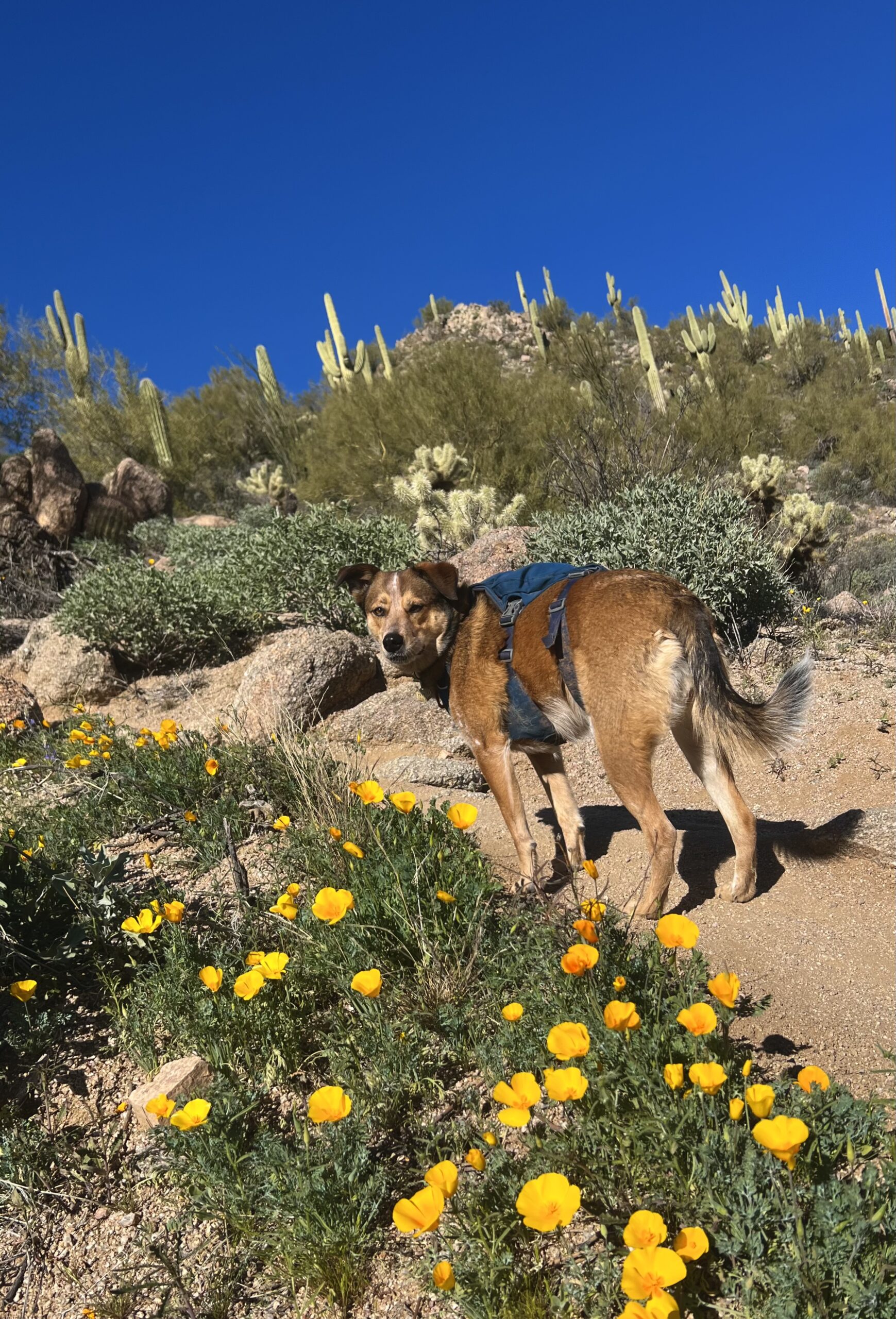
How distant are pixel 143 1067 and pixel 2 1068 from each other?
1.71 feet

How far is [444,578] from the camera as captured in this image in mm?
4082

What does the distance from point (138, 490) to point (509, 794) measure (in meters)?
14.5

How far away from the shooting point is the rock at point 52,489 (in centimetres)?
1371

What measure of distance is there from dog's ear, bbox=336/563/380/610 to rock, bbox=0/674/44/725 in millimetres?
3494

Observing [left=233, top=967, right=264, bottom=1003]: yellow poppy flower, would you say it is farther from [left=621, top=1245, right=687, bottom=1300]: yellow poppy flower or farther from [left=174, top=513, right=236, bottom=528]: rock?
[left=174, top=513, right=236, bottom=528]: rock

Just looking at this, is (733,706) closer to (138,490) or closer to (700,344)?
(138,490)

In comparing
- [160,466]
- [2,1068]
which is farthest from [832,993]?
[160,466]

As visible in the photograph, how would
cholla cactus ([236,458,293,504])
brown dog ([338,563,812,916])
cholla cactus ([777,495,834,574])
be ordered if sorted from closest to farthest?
brown dog ([338,563,812,916]) → cholla cactus ([777,495,834,574]) → cholla cactus ([236,458,293,504])

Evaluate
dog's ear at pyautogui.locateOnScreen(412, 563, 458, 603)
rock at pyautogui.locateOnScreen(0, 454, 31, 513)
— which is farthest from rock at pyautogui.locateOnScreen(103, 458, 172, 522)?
dog's ear at pyautogui.locateOnScreen(412, 563, 458, 603)

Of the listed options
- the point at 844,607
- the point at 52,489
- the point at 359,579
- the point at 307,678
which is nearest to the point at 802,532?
the point at 844,607

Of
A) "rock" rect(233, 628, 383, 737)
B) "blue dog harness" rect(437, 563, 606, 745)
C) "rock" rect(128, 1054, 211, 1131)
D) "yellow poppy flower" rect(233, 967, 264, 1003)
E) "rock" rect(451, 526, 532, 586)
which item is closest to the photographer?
"yellow poppy flower" rect(233, 967, 264, 1003)

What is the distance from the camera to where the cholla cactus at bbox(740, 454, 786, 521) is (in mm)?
10336

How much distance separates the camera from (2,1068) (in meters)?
2.55

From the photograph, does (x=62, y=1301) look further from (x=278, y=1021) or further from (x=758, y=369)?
(x=758, y=369)
